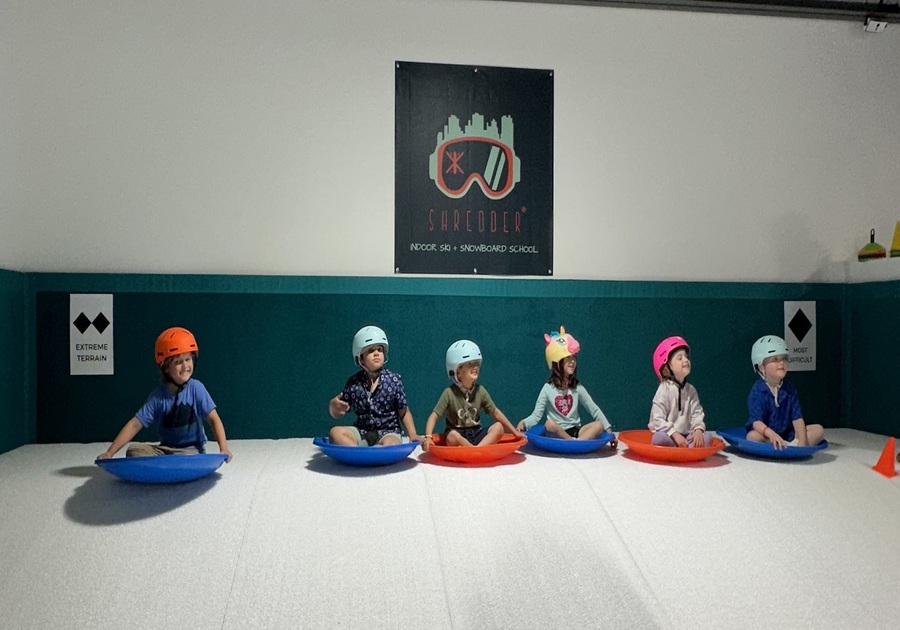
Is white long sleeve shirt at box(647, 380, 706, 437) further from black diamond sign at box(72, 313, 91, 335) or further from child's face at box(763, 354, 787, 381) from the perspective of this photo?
black diamond sign at box(72, 313, 91, 335)

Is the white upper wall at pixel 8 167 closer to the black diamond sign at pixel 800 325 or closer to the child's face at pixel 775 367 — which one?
the child's face at pixel 775 367

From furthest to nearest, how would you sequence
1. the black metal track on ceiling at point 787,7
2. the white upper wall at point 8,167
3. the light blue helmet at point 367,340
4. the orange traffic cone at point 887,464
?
the black metal track on ceiling at point 787,7 → the white upper wall at point 8,167 → the light blue helmet at point 367,340 → the orange traffic cone at point 887,464

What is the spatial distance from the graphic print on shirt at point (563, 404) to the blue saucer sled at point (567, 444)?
170mm

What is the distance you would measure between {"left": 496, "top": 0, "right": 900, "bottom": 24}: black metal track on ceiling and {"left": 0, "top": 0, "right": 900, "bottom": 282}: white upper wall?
59mm

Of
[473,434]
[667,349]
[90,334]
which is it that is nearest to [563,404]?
[473,434]

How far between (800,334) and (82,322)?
4761mm

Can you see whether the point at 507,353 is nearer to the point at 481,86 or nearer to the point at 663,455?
the point at 663,455

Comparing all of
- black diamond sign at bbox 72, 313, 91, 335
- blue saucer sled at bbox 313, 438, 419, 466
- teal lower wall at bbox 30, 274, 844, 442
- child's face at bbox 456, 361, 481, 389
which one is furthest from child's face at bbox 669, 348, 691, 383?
black diamond sign at bbox 72, 313, 91, 335

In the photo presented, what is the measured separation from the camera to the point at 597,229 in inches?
186

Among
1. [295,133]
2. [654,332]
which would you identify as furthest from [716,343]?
[295,133]

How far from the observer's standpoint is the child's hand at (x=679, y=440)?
3.71m

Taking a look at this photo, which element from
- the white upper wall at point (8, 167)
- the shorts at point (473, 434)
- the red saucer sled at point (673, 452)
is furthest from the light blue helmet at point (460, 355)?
the white upper wall at point (8, 167)

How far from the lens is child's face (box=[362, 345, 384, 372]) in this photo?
147 inches

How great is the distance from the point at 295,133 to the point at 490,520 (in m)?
2.83
